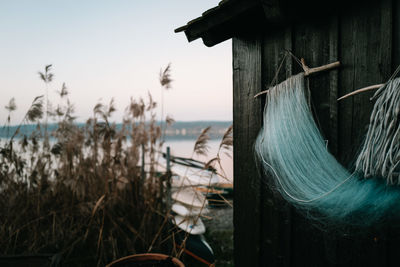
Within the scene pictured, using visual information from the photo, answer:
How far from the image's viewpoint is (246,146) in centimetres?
244

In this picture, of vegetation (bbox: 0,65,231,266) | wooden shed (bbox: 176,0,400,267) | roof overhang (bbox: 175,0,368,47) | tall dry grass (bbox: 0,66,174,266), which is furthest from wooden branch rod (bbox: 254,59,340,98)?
tall dry grass (bbox: 0,66,174,266)

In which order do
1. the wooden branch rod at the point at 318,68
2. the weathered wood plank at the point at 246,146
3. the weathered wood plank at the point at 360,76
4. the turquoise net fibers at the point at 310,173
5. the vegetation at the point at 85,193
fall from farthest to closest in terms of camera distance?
1. the vegetation at the point at 85,193
2. the weathered wood plank at the point at 246,146
3. the wooden branch rod at the point at 318,68
4. the weathered wood plank at the point at 360,76
5. the turquoise net fibers at the point at 310,173

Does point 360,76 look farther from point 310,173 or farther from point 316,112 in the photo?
point 310,173

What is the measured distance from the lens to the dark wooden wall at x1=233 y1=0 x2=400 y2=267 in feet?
5.17

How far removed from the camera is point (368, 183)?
1417 mm

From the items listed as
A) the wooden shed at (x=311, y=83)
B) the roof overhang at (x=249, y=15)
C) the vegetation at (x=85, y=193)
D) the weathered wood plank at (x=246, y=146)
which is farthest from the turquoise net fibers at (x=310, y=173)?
the vegetation at (x=85, y=193)

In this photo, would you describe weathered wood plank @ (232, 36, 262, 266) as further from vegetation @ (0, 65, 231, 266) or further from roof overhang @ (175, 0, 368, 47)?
vegetation @ (0, 65, 231, 266)

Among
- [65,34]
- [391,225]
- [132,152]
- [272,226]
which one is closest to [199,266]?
[132,152]

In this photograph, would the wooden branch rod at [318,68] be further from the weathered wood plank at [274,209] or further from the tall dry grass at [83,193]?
the tall dry grass at [83,193]

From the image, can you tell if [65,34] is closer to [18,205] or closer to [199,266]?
[18,205]

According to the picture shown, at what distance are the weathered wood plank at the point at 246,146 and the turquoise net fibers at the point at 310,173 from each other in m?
0.32

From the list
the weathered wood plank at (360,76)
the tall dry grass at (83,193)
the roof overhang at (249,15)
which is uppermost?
the roof overhang at (249,15)

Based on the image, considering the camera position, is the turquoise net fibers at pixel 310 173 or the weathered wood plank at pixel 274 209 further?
the weathered wood plank at pixel 274 209

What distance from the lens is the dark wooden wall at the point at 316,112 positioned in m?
1.58
